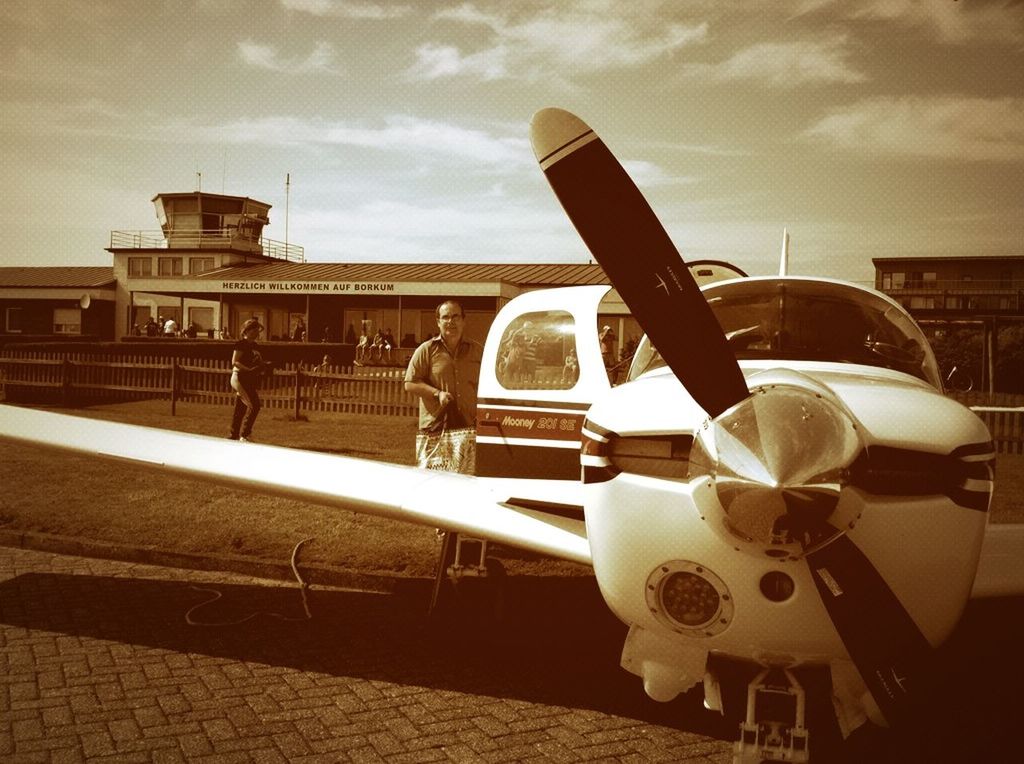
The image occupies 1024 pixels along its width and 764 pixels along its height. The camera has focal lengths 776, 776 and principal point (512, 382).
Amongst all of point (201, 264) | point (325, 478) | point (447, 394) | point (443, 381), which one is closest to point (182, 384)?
point (443, 381)

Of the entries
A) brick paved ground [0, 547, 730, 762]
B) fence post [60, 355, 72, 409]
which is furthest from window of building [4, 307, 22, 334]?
brick paved ground [0, 547, 730, 762]

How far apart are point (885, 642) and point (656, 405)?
105cm

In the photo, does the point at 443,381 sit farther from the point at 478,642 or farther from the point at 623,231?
the point at 623,231

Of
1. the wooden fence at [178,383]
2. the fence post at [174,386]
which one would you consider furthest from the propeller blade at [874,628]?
the fence post at [174,386]

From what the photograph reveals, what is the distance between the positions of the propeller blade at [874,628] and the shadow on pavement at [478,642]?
Result: 3.61 ft

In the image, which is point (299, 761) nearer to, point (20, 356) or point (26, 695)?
point (26, 695)

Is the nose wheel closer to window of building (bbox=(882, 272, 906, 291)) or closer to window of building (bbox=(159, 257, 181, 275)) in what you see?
Result: window of building (bbox=(882, 272, 906, 291))

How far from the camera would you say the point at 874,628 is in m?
2.46

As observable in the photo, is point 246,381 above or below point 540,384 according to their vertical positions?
below

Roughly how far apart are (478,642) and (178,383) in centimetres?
1470

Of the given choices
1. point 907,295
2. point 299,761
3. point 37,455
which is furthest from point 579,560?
point 907,295

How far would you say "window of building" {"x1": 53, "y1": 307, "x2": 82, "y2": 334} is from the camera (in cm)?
5312

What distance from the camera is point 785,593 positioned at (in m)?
2.44

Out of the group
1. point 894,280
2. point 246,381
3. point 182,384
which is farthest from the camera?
Result: point 894,280
